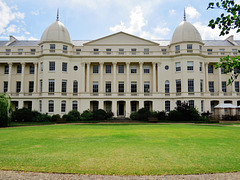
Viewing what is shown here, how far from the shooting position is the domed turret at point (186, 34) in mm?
41844

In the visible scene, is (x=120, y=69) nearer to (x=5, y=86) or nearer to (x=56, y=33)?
(x=56, y=33)

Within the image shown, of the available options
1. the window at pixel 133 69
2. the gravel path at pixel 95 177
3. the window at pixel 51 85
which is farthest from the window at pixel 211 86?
the gravel path at pixel 95 177

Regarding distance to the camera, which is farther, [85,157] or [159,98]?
[159,98]

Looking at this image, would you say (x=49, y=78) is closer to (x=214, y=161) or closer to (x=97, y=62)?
(x=97, y=62)

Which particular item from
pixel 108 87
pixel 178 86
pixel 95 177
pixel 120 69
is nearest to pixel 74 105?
pixel 108 87

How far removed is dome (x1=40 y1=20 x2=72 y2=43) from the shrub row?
1608cm

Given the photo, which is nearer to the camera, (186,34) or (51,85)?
(51,85)

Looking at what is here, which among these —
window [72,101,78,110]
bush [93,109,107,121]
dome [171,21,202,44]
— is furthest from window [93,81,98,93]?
dome [171,21,202,44]

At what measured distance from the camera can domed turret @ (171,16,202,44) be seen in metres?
41.8

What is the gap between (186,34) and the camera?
138 ft

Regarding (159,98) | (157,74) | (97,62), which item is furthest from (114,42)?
(159,98)

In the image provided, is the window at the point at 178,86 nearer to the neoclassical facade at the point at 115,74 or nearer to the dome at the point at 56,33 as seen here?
the neoclassical facade at the point at 115,74

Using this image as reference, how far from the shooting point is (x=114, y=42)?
45.4 m

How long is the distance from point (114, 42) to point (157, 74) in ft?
41.1
